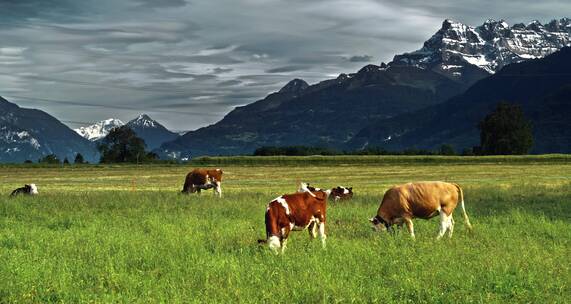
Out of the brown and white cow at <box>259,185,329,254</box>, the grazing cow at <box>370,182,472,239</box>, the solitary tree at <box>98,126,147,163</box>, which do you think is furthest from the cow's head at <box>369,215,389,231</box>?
the solitary tree at <box>98,126,147,163</box>

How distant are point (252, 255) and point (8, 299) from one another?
6.28 meters

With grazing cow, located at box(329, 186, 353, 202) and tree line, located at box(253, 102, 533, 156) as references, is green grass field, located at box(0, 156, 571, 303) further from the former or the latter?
tree line, located at box(253, 102, 533, 156)

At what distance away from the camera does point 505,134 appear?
156 metres

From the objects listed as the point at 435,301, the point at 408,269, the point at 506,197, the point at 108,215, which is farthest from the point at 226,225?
the point at 506,197

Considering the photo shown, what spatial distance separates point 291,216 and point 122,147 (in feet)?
555

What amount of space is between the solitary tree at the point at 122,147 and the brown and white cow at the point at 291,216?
162m

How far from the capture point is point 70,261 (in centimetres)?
1524

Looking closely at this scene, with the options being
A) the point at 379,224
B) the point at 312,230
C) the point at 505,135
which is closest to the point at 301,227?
the point at 312,230

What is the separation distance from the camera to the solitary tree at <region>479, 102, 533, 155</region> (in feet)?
507

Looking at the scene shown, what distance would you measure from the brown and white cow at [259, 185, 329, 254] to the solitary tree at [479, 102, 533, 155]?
147 m

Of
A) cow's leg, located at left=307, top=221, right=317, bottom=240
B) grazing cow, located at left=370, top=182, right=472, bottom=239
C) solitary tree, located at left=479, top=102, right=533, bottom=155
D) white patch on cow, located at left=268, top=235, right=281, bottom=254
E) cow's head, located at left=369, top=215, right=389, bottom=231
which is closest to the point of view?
white patch on cow, located at left=268, top=235, right=281, bottom=254

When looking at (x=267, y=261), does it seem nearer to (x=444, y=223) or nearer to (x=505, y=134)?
(x=444, y=223)

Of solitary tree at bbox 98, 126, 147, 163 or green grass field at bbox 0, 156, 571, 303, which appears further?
solitary tree at bbox 98, 126, 147, 163

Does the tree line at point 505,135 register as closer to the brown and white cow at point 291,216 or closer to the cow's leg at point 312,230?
the cow's leg at point 312,230
